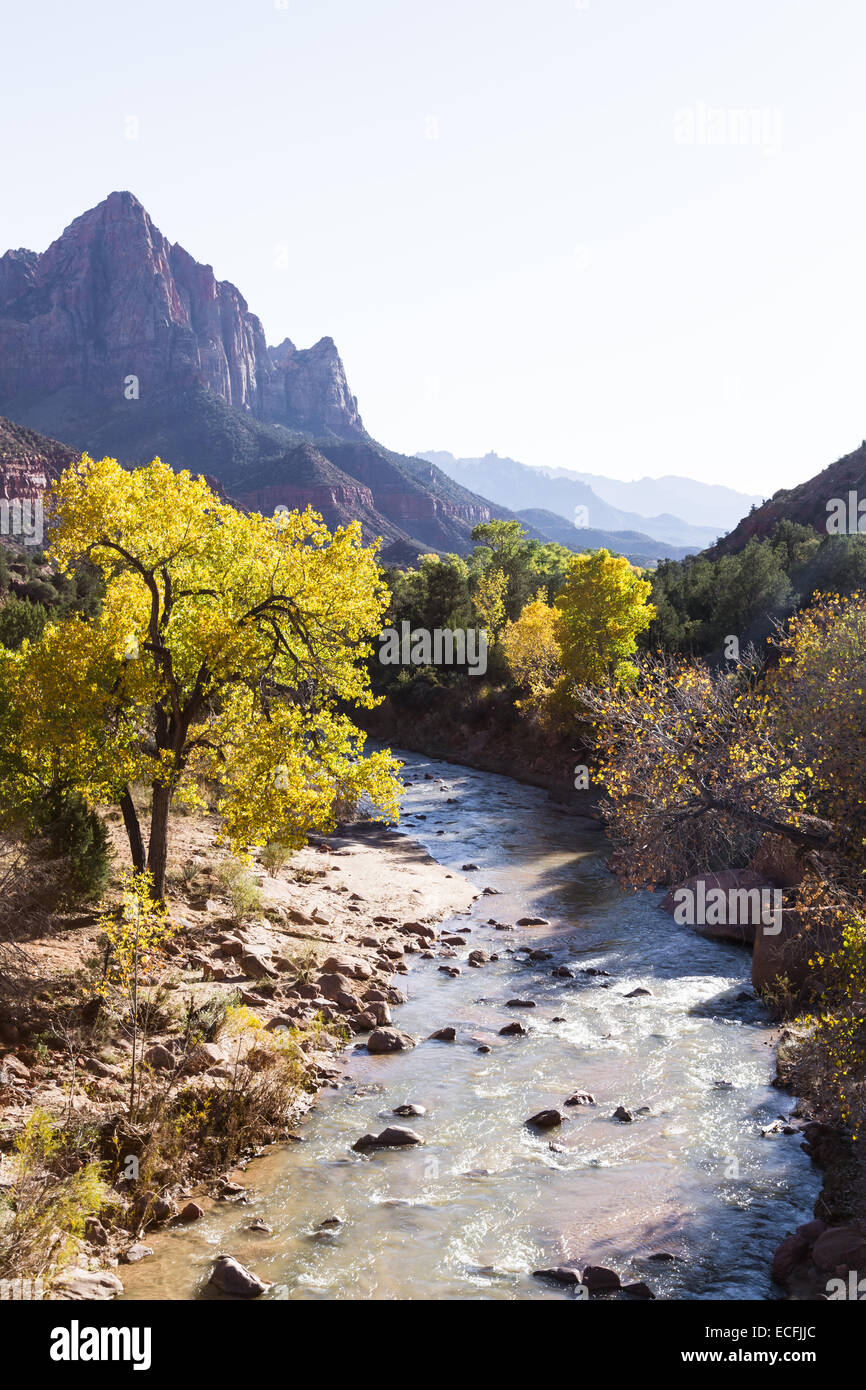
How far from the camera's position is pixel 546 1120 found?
1389 cm

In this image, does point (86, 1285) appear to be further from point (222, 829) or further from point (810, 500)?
point (810, 500)

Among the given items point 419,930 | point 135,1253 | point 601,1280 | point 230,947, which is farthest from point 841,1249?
point 419,930

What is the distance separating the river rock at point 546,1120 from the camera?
13.8 meters

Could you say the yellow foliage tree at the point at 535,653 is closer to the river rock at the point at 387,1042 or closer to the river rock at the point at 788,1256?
the river rock at the point at 387,1042

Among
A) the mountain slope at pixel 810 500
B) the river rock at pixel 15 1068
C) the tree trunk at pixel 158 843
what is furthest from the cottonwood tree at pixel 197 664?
the mountain slope at pixel 810 500

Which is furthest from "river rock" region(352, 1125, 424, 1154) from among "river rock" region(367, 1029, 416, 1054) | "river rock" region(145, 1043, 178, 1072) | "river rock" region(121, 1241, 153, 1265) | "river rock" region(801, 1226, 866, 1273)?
"river rock" region(801, 1226, 866, 1273)

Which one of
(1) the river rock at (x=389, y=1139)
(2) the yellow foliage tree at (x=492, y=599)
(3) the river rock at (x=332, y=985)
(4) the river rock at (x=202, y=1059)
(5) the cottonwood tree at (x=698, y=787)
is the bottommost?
(1) the river rock at (x=389, y=1139)

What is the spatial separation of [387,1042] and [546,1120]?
3.82 metres

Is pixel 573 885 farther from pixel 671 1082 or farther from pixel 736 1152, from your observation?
pixel 736 1152

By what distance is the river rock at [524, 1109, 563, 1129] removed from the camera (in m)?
13.8

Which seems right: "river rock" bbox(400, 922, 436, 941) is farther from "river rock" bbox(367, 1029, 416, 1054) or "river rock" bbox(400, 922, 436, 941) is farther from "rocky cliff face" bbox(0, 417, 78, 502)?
"rocky cliff face" bbox(0, 417, 78, 502)

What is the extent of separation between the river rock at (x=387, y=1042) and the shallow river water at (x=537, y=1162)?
275 millimetres

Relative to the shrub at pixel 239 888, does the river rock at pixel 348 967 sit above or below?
below
